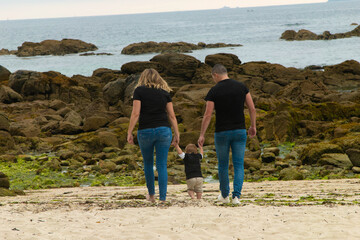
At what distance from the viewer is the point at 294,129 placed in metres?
20.2

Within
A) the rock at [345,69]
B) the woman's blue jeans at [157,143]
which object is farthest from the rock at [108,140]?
the rock at [345,69]

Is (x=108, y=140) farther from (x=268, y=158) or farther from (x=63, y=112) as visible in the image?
(x=63, y=112)

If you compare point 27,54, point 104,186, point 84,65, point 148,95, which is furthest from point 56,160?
point 27,54

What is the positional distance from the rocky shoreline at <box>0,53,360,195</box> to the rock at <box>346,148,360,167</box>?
30 millimetres

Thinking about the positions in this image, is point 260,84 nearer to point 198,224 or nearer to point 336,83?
point 336,83

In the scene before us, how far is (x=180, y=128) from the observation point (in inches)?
826

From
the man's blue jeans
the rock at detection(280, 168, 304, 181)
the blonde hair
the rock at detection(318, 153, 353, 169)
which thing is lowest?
the rock at detection(318, 153, 353, 169)

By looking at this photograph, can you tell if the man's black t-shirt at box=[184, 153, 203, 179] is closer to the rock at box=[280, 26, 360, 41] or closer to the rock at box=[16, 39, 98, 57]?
the rock at box=[16, 39, 98, 57]

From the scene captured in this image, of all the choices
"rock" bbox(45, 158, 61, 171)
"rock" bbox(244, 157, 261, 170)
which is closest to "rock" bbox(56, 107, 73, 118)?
"rock" bbox(45, 158, 61, 171)

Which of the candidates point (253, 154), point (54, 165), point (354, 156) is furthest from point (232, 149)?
point (54, 165)

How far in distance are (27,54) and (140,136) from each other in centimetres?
8213

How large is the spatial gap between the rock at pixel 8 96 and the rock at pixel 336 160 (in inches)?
932

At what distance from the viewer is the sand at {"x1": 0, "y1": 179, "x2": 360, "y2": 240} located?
584cm

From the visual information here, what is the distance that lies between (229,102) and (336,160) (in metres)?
→ 8.60
